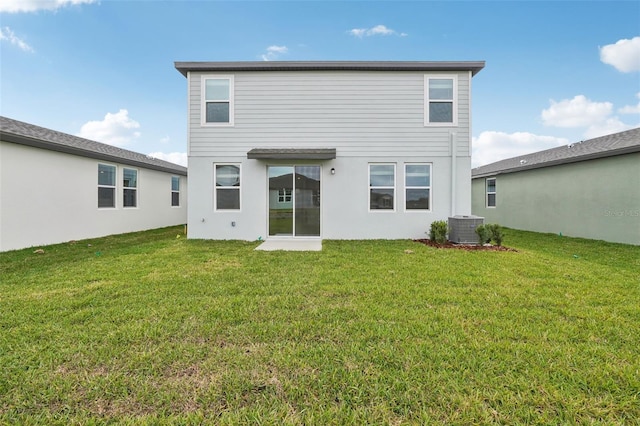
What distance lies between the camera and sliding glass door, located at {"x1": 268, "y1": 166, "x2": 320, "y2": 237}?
910cm

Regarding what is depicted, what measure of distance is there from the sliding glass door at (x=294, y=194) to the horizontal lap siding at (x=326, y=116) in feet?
2.90

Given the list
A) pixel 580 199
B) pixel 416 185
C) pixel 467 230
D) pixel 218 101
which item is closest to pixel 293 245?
pixel 416 185

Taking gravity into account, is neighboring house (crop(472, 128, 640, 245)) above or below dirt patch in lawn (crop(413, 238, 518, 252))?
above

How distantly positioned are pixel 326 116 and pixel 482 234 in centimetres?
604

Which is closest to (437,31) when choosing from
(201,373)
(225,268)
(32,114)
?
(225,268)

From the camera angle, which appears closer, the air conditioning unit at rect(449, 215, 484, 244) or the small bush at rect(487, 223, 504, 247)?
the small bush at rect(487, 223, 504, 247)

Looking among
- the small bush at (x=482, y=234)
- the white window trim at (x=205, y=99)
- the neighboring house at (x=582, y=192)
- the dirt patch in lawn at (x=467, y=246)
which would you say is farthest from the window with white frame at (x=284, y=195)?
the neighboring house at (x=582, y=192)

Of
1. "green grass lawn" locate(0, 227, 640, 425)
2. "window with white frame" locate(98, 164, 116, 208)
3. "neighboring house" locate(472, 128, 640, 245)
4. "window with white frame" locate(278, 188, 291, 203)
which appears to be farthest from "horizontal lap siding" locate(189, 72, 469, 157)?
"neighboring house" locate(472, 128, 640, 245)

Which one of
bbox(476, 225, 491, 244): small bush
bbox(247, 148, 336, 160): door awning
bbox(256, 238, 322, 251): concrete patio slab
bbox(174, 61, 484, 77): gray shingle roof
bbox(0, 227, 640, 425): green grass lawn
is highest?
bbox(174, 61, 484, 77): gray shingle roof

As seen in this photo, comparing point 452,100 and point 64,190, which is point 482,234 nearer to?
point 452,100

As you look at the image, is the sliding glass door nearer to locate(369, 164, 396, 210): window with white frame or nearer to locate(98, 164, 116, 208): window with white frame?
Answer: locate(369, 164, 396, 210): window with white frame

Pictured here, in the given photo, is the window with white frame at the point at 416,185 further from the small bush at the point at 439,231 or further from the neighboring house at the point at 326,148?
the small bush at the point at 439,231

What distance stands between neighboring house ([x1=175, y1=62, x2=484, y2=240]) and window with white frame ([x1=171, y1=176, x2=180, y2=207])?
7.27 meters

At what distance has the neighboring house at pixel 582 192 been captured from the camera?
8.95m
